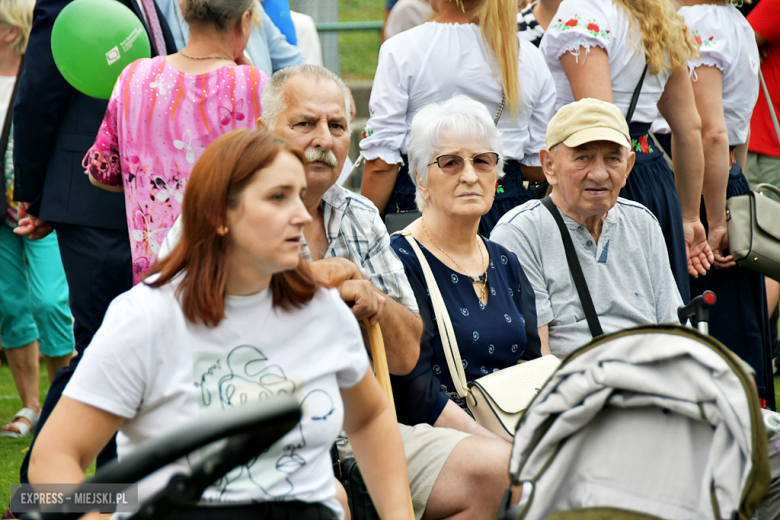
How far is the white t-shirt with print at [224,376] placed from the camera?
6.24ft

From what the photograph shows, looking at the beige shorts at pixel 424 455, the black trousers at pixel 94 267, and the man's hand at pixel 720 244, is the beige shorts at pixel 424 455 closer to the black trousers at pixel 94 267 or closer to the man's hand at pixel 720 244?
the black trousers at pixel 94 267

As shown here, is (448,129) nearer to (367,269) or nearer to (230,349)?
(367,269)

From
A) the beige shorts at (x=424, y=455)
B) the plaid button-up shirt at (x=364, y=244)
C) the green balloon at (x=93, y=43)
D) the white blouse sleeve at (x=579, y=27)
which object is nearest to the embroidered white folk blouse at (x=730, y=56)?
the white blouse sleeve at (x=579, y=27)

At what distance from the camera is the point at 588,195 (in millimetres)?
3498

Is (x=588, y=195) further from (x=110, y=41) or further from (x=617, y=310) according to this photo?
(x=110, y=41)

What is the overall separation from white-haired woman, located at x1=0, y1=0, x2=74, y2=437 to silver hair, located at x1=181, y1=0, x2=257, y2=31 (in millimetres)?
1784

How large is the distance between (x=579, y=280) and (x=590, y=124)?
63 cm

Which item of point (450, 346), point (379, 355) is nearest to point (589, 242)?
point (450, 346)

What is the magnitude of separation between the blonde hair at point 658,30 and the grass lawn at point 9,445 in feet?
9.98

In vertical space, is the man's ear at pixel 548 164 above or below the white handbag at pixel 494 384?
above

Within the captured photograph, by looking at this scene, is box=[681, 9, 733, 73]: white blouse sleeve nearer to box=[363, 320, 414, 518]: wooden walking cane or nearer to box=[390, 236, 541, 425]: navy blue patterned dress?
box=[390, 236, 541, 425]: navy blue patterned dress

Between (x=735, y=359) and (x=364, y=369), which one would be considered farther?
(x=364, y=369)

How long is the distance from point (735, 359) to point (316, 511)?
101cm

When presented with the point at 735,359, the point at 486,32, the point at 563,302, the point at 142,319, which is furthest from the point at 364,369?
the point at 486,32
